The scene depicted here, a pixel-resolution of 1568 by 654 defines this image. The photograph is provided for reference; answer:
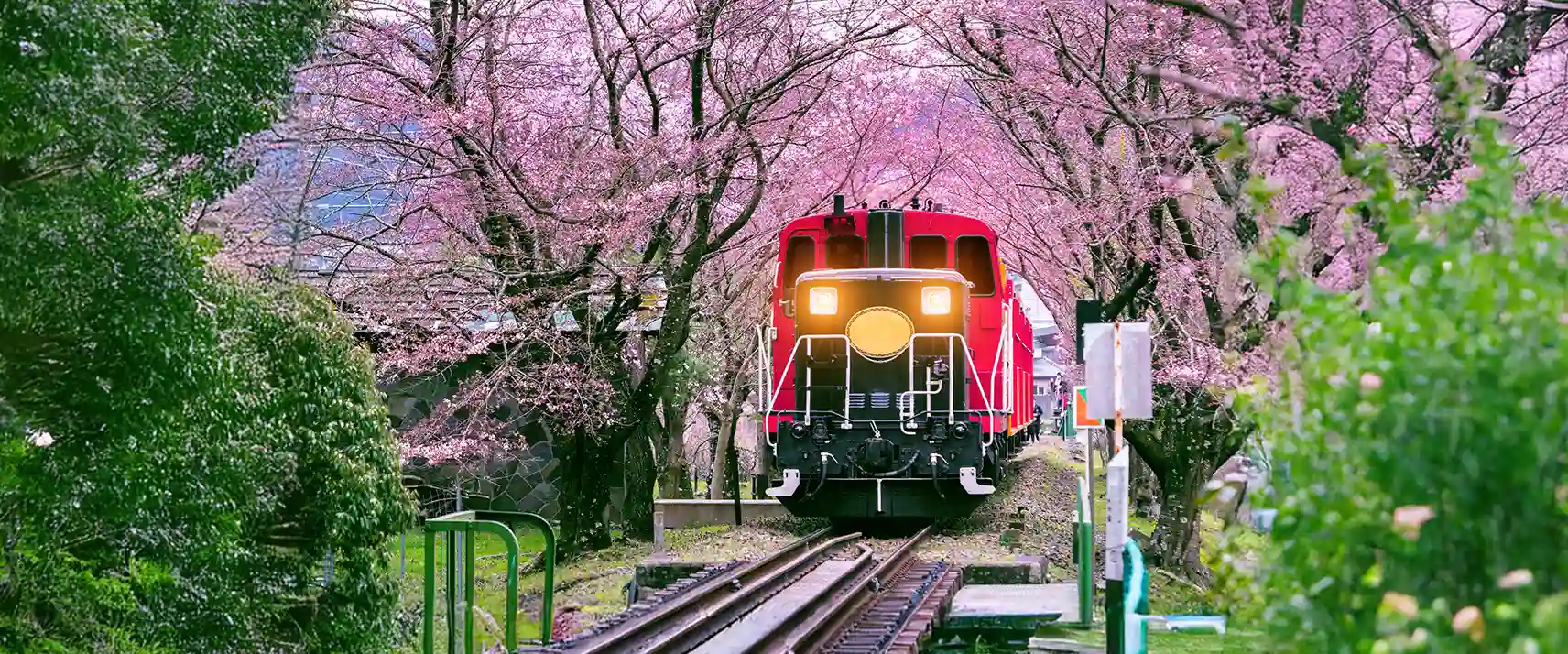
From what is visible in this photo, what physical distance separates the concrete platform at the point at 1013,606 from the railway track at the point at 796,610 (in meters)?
0.21

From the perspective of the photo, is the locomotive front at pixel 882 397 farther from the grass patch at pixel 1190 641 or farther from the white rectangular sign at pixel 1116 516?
the white rectangular sign at pixel 1116 516

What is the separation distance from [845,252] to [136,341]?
7.62m

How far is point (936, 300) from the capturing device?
1317 cm

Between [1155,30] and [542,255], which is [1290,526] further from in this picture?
[542,255]

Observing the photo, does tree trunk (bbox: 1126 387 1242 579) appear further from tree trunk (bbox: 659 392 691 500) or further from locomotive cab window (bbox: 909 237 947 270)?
tree trunk (bbox: 659 392 691 500)

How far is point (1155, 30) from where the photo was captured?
14125mm

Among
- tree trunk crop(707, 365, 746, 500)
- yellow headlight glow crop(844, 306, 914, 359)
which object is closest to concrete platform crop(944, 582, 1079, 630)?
yellow headlight glow crop(844, 306, 914, 359)

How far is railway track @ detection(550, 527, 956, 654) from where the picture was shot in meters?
8.81

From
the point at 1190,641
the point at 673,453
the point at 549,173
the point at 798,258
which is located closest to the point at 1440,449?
the point at 1190,641

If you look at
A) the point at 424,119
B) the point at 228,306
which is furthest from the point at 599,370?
the point at 228,306

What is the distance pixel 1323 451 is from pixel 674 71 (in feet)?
55.3

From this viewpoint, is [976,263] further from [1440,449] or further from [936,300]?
[1440,449]

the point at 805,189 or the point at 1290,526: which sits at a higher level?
the point at 805,189

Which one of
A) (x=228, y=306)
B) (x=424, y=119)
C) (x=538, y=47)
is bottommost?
(x=228, y=306)
